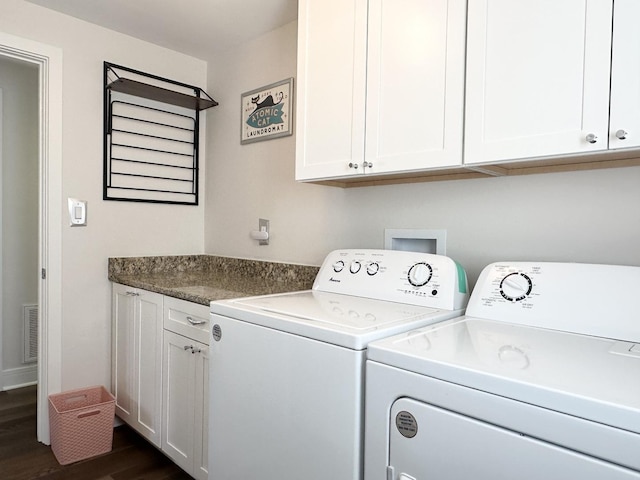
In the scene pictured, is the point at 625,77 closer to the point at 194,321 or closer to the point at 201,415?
the point at 194,321

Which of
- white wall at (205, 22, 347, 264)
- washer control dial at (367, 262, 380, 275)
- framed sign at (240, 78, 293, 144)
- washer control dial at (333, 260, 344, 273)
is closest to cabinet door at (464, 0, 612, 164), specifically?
washer control dial at (367, 262, 380, 275)

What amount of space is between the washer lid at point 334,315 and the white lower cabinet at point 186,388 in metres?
0.42

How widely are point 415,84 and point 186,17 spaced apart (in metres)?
1.47

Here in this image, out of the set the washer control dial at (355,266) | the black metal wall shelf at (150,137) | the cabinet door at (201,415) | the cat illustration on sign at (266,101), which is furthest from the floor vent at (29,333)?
the washer control dial at (355,266)

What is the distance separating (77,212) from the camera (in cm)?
235

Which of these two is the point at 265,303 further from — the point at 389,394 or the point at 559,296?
the point at 559,296

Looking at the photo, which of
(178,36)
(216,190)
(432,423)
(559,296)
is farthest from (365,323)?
(178,36)

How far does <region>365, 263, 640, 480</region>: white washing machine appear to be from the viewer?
2.30ft

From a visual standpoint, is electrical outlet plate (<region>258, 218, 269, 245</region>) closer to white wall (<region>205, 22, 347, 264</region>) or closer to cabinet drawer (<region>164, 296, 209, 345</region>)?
white wall (<region>205, 22, 347, 264</region>)

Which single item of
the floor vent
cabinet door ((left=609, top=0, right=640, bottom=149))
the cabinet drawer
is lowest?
the floor vent

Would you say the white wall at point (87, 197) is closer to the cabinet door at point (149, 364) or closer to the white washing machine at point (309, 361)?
the cabinet door at point (149, 364)

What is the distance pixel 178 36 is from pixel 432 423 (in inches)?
97.5

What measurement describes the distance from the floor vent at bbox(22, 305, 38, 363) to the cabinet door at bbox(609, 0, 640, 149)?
3516 millimetres

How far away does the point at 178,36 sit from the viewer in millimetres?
2500
